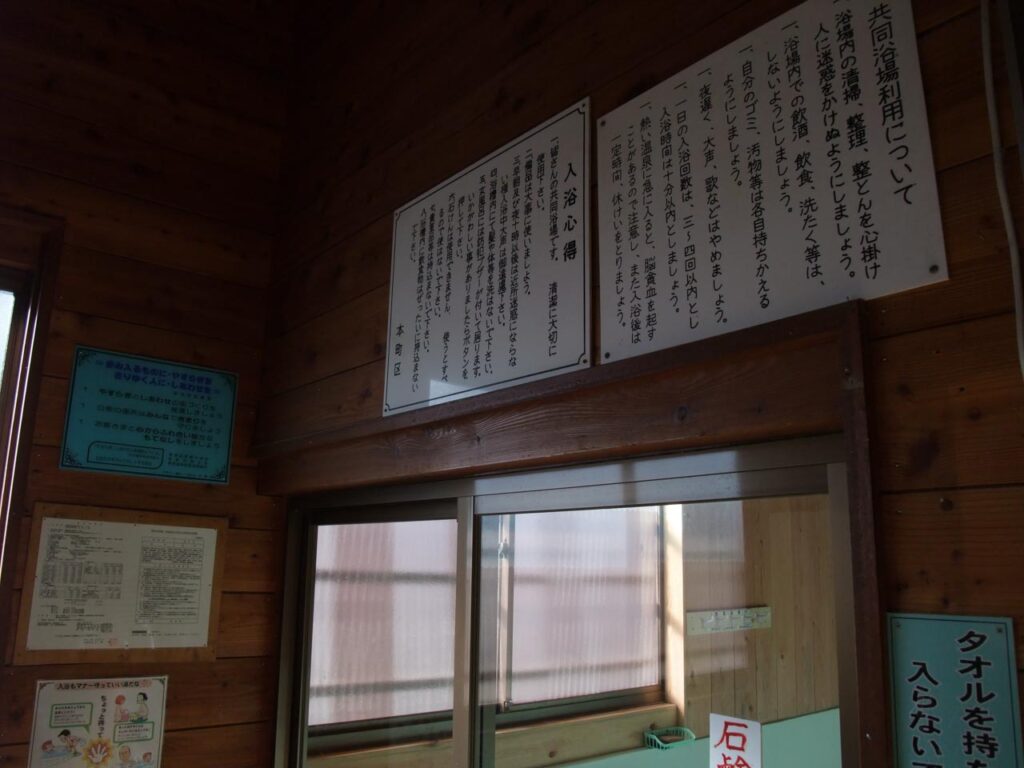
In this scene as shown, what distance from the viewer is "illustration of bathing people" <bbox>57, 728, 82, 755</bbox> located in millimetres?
1908

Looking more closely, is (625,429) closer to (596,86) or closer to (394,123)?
(596,86)

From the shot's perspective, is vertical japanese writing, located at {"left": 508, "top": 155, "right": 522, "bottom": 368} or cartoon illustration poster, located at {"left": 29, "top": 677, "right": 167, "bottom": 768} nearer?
vertical japanese writing, located at {"left": 508, "top": 155, "right": 522, "bottom": 368}

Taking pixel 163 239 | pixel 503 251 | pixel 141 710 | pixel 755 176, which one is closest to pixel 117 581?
pixel 141 710

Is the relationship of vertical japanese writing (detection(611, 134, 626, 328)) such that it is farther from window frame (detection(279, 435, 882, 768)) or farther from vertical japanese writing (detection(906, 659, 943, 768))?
vertical japanese writing (detection(906, 659, 943, 768))

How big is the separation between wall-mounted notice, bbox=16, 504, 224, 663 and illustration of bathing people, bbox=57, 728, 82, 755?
19 cm

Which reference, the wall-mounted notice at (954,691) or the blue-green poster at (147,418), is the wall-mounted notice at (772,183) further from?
the blue-green poster at (147,418)

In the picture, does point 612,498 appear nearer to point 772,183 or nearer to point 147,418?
point 772,183

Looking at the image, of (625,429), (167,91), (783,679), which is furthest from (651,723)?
(167,91)

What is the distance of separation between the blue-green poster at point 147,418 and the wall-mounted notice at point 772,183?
4.46 feet

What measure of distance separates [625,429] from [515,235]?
489 millimetres

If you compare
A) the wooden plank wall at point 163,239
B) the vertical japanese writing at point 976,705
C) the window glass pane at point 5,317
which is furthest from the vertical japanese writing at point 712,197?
the window glass pane at point 5,317

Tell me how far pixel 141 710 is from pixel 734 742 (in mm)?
1537

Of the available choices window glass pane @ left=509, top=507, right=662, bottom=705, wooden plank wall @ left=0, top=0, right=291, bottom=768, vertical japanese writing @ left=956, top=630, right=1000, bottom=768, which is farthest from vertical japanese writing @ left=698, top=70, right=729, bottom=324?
wooden plank wall @ left=0, top=0, right=291, bottom=768

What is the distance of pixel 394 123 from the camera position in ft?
6.60
